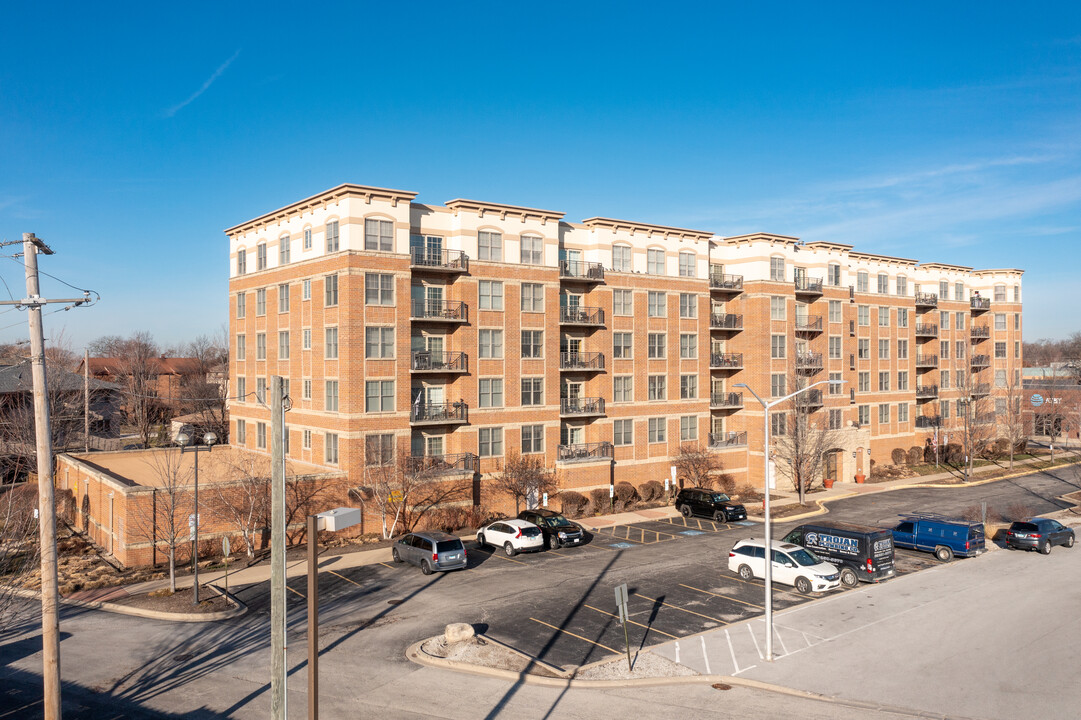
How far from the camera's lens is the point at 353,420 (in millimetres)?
39188

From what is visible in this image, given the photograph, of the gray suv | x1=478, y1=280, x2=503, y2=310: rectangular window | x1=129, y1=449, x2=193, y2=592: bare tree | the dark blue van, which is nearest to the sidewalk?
the gray suv

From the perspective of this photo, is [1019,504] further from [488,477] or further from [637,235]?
[488,477]

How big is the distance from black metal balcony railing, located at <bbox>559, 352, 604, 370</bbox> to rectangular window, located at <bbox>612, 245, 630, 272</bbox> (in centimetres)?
595

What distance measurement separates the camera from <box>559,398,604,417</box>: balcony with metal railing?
154 feet

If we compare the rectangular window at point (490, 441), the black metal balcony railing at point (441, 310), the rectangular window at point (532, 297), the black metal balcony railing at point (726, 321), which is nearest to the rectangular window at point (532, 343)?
the rectangular window at point (532, 297)

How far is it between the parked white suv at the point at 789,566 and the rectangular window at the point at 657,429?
764 inches

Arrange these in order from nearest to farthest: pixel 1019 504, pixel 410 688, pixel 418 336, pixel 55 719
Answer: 1. pixel 55 719
2. pixel 410 688
3. pixel 418 336
4. pixel 1019 504

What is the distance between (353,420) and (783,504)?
29.0m

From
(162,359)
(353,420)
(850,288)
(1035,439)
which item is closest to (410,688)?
(353,420)

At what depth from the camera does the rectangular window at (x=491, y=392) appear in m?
A: 43.8

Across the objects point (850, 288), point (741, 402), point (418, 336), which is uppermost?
point (850, 288)

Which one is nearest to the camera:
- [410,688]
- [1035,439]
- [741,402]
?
[410,688]

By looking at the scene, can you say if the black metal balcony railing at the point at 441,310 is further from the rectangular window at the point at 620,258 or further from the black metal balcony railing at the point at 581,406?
the rectangular window at the point at 620,258

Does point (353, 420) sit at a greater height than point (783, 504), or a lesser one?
greater
